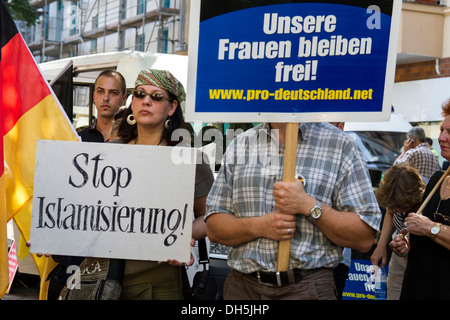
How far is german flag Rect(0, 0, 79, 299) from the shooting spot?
4.22 meters

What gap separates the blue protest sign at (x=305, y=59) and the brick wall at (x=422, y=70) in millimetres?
13837

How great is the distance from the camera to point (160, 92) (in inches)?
154

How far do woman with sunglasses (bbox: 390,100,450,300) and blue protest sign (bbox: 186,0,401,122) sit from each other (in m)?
1.10

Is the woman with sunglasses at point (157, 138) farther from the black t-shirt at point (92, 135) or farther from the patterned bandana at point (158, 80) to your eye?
the black t-shirt at point (92, 135)

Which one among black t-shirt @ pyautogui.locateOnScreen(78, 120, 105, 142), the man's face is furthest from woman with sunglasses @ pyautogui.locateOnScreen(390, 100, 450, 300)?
the man's face

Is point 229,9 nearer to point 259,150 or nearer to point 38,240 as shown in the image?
point 259,150

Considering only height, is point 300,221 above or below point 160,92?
below

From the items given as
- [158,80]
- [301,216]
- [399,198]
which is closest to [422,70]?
[399,198]

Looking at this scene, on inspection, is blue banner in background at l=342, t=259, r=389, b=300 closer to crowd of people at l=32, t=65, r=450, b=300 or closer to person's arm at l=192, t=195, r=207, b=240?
crowd of people at l=32, t=65, r=450, b=300

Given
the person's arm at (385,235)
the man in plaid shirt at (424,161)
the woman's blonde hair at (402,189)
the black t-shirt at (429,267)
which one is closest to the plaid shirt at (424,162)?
the man in plaid shirt at (424,161)

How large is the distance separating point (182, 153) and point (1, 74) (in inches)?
50.7

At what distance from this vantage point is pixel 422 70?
56.7 ft
